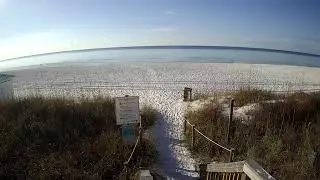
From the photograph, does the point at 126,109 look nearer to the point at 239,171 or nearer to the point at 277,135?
the point at 277,135

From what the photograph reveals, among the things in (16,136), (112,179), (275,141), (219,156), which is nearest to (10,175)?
(16,136)

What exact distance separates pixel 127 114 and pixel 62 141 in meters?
2.24

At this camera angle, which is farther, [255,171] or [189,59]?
[189,59]

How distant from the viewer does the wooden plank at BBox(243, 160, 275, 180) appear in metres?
3.90

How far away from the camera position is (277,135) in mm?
11219

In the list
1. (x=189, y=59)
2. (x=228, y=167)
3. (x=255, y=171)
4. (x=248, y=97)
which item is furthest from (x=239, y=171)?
(x=189, y=59)

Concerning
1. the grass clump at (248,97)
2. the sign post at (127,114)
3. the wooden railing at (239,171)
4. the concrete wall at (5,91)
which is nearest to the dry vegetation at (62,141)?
the sign post at (127,114)

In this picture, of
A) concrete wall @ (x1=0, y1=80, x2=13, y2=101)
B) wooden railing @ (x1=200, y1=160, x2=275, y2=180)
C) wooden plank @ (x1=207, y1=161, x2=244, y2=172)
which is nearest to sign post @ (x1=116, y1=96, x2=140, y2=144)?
wooden railing @ (x1=200, y1=160, x2=275, y2=180)

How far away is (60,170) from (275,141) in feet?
19.7

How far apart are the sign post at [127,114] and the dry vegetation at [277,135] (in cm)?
206

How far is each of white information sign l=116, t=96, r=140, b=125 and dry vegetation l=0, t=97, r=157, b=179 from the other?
0.63 meters

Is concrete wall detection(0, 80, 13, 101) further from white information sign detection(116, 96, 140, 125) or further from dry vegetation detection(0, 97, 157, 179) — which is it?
white information sign detection(116, 96, 140, 125)

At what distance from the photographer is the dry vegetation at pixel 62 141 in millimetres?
9531

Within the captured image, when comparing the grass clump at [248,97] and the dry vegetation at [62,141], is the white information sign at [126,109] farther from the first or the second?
the grass clump at [248,97]
